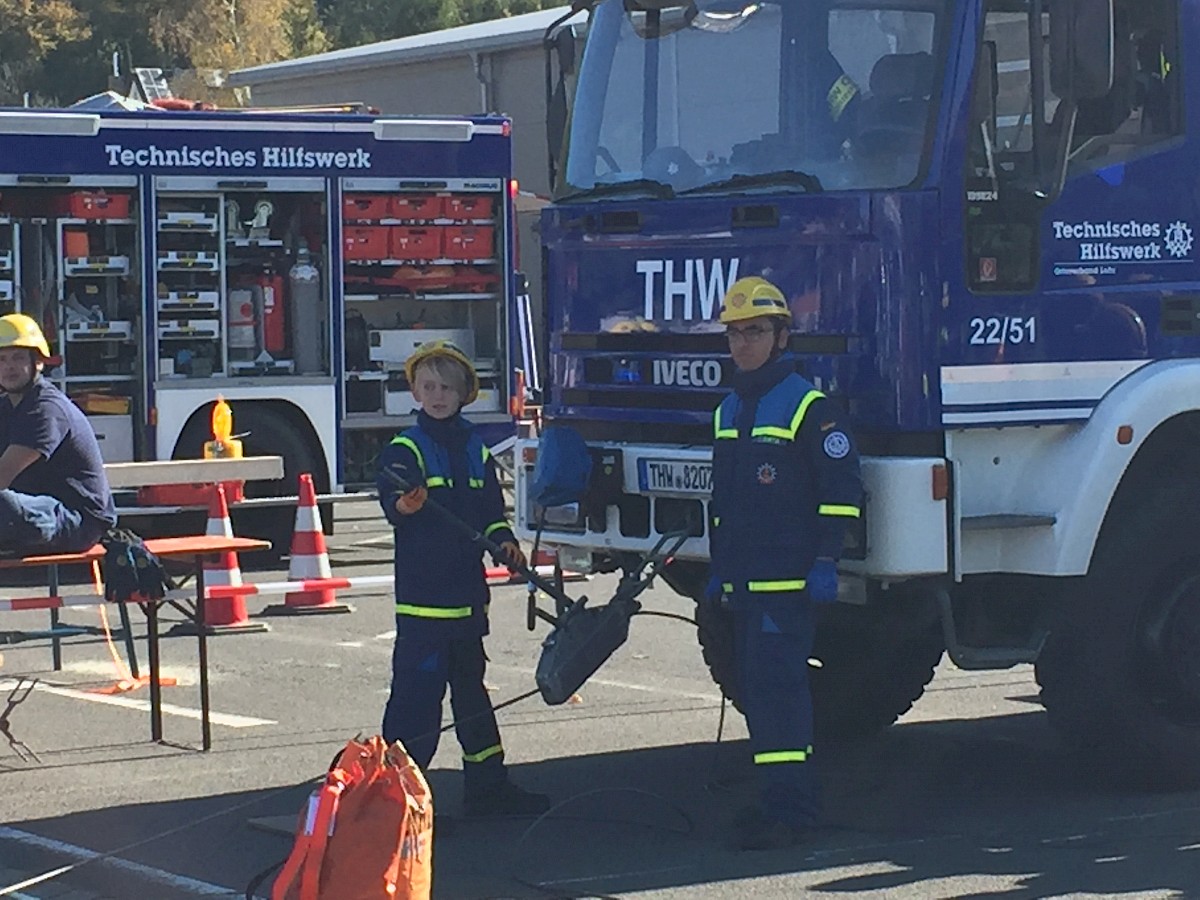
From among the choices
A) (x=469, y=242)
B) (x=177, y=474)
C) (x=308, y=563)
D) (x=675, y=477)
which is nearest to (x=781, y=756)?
(x=675, y=477)

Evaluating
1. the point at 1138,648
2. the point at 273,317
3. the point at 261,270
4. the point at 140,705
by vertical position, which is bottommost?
the point at 140,705

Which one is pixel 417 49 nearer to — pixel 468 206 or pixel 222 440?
pixel 468 206

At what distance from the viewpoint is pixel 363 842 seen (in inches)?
235

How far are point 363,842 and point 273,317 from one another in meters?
10.8

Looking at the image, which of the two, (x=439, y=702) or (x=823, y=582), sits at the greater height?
(x=823, y=582)

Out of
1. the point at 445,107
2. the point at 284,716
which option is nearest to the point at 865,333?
the point at 284,716

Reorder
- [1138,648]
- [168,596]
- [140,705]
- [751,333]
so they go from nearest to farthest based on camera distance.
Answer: [751,333]
[1138,648]
[168,596]
[140,705]

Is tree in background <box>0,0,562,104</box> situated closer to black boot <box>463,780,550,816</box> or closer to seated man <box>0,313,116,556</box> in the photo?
seated man <box>0,313,116,556</box>

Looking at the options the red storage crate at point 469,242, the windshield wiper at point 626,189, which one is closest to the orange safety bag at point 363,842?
the windshield wiper at point 626,189

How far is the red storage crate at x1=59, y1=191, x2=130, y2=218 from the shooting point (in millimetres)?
15577

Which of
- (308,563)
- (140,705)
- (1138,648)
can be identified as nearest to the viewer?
(1138,648)

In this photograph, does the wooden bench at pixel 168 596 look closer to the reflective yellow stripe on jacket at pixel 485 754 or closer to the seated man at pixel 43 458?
the seated man at pixel 43 458

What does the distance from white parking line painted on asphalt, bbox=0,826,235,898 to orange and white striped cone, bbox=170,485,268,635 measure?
4631 mm

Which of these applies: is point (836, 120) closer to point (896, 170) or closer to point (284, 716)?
point (896, 170)
